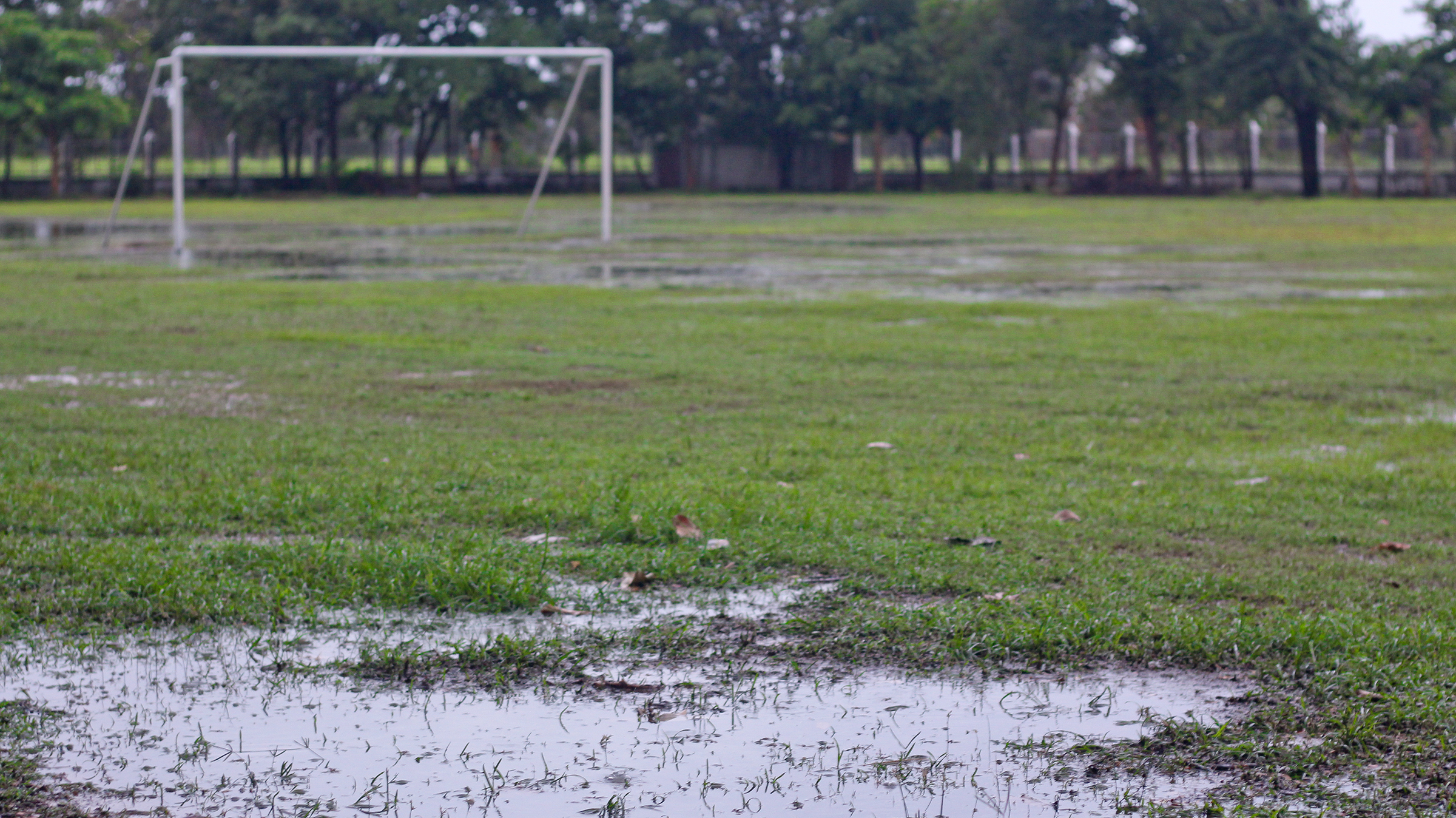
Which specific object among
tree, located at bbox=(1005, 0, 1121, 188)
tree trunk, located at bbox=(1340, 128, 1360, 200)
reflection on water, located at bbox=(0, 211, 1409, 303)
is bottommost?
reflection on water, located at bbox=(0, 211, 1409, 303)

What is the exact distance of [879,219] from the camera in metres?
36.1

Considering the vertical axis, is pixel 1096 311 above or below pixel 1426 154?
below

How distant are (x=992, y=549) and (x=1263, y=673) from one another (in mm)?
1280

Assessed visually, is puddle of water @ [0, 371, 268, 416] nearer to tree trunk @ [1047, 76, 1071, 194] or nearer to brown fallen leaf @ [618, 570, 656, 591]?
brown fallen leaf @ [618, 570, 656, 591]

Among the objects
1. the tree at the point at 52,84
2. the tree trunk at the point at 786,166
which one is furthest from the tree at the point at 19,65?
the tree trunk at the point at 786,166

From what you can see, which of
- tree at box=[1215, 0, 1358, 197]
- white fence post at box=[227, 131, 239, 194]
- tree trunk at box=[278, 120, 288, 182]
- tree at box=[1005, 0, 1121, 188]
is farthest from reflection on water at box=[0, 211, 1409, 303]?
tree at box=[1005, 0, 1121, 188]

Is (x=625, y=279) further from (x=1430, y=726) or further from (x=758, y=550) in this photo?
(x=1430, y=726)

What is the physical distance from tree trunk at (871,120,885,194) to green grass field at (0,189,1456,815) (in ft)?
164

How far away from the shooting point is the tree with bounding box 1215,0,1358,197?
5216cm

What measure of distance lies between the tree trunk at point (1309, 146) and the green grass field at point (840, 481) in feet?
142

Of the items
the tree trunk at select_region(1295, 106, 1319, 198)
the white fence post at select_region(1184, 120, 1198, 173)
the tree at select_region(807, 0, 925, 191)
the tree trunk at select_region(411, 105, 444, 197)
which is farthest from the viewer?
the tree at select_region(807, 0, 925, 191)

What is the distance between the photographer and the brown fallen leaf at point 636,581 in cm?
458

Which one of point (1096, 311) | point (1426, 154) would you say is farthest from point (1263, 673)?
point (1426, 154)

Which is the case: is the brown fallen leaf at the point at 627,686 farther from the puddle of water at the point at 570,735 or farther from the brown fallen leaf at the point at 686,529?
the brown fallen leaf at the point at 686,529
